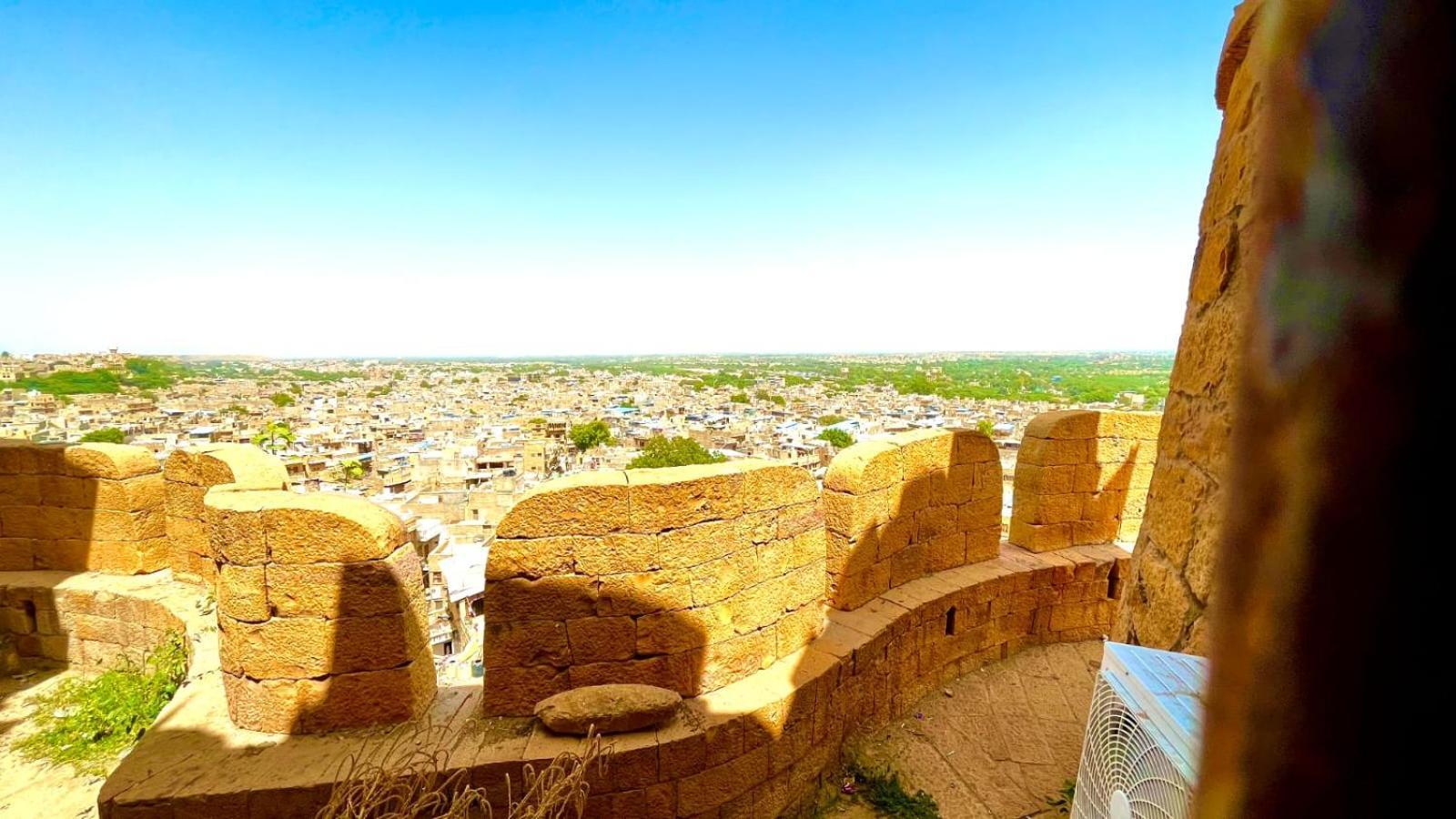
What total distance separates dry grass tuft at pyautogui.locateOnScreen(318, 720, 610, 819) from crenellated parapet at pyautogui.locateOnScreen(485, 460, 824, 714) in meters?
0.48

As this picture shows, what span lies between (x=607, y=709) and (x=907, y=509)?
3448 mm

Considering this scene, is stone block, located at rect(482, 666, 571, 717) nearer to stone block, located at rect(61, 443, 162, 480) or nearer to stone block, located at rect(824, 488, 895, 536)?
stone block, located at rect(824, 488, 895, 536)

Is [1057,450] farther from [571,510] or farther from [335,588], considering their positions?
[335,588]

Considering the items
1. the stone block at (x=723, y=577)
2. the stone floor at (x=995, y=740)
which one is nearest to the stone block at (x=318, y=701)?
the stone block at (x=723, y=577)

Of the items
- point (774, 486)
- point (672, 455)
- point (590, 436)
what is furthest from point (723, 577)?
point (590, 436)

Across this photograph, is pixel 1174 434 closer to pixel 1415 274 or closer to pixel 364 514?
pixel 1415 274

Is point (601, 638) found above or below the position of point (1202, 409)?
below

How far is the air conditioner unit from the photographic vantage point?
1.96 metres

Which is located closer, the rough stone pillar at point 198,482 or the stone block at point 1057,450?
the rough stone pillar at point 198,482

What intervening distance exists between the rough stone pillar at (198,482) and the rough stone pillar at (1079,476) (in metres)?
7.91

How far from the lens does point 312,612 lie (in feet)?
11.6

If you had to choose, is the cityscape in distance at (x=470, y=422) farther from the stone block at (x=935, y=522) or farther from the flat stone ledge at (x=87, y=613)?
the flat stone ledge at (x=87, y=613)

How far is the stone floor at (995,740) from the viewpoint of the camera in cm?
449

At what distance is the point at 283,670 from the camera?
360 centimetres
